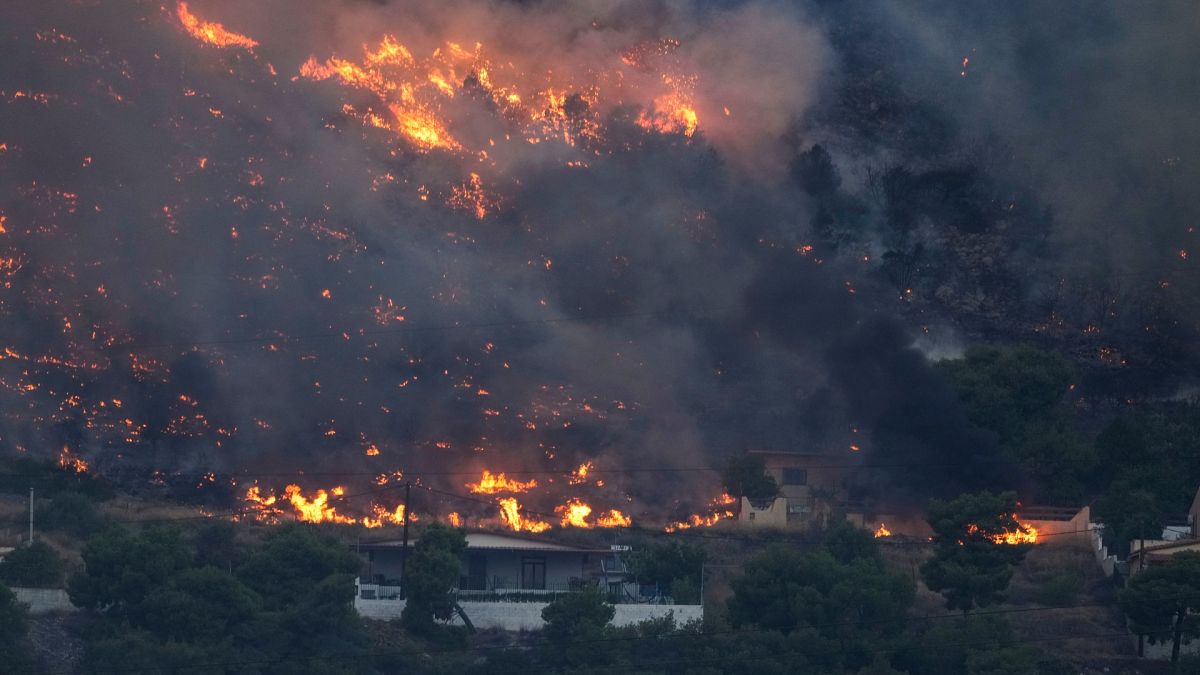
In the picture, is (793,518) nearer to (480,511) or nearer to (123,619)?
(480,511)

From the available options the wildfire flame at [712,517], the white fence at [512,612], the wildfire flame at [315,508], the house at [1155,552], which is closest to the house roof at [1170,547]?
the house at [1155,552]

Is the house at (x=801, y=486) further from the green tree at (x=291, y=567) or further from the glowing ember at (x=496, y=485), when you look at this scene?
the green tree at (x=291, y=567)

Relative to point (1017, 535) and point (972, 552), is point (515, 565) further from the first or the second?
point (1017, 535)

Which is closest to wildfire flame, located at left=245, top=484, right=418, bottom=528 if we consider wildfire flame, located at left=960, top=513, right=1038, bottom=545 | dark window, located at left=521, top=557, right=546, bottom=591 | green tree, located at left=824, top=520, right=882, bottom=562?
dark window, located at left=521, top=557, right=546, bottom=591

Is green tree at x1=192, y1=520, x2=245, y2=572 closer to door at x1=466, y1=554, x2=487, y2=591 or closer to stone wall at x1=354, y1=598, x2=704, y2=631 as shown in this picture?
stone wall at x1=354, y1=598, x2=704, y2=631

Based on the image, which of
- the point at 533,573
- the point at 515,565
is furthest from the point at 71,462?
the point at 533,573

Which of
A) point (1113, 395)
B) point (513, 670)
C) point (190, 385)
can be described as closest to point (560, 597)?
point (513, 670)

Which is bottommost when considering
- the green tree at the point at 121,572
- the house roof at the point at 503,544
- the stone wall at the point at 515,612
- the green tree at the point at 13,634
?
the green tree at the point at 13,634
